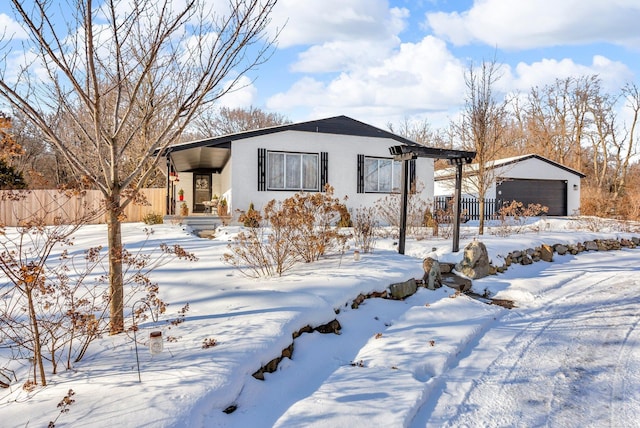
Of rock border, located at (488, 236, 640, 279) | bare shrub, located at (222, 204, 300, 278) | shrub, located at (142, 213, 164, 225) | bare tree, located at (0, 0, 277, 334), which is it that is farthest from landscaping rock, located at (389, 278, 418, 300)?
shrub, located at (142, 213, 164, 225)

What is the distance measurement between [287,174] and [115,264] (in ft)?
35.4

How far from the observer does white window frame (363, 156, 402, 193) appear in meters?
15.1

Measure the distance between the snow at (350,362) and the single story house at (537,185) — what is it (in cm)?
1579

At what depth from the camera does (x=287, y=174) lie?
14.1 metres

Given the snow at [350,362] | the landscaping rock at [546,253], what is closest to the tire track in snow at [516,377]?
the snow at [350,362]

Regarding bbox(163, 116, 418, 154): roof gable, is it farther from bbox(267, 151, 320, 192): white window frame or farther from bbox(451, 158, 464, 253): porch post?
bbox(451, 158, 464, 253): porch post

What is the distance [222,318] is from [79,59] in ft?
8.85

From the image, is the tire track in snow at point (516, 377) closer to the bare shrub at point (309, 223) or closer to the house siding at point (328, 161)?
the bare shrub at point (309, 223)

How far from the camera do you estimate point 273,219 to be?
6051mm

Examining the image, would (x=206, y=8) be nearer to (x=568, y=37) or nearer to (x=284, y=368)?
(x=284, y=368)

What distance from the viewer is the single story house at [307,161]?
13414mm

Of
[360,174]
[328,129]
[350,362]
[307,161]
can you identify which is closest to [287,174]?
[307,161]

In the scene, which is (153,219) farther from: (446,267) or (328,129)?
(446,267)

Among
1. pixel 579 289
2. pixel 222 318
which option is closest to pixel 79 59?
pixel 222 318
